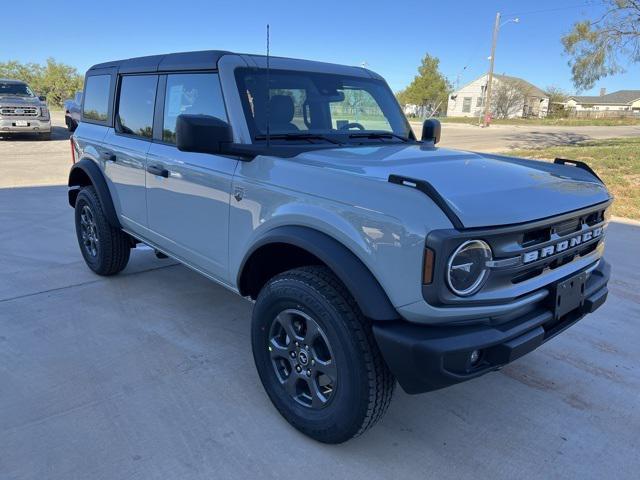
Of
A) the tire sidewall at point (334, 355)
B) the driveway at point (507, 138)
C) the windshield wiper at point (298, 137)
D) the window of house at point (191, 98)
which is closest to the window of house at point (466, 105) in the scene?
the driveway at point (507, 138)

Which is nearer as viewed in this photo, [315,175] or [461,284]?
[461,284]

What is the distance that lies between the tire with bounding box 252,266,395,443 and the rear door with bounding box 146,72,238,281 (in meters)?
0.63

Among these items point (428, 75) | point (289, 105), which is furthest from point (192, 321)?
point (428, 75)

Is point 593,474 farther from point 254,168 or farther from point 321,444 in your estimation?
point 254,168

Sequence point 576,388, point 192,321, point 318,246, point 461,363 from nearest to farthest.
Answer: point 461,363 → point 318,246 → point 576,388 → point 192,321

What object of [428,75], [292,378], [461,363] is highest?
[428,75]

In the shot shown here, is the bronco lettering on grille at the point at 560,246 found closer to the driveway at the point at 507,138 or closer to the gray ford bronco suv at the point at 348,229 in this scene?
the gray ford bronco suv at the point at 348,229

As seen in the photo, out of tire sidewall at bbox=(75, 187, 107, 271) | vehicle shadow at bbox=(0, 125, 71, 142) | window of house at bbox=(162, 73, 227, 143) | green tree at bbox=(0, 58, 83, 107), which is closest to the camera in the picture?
window of house at bbox=(162, 73, 227, 143)

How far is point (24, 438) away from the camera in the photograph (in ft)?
8.04

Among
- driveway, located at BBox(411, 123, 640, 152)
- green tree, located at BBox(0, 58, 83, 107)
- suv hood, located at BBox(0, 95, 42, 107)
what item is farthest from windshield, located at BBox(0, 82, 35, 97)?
green tree, located at BBox(0, 58, 83, 107)

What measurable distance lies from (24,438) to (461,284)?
2227 millimetres

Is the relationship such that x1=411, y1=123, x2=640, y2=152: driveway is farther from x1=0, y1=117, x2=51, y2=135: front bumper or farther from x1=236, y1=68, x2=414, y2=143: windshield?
x1=0, y1=117, x2=51, y2=135: front bumper

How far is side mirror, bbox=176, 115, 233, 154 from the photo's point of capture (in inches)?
101

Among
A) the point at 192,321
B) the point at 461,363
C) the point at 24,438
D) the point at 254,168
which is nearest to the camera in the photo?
the point at 461,363
